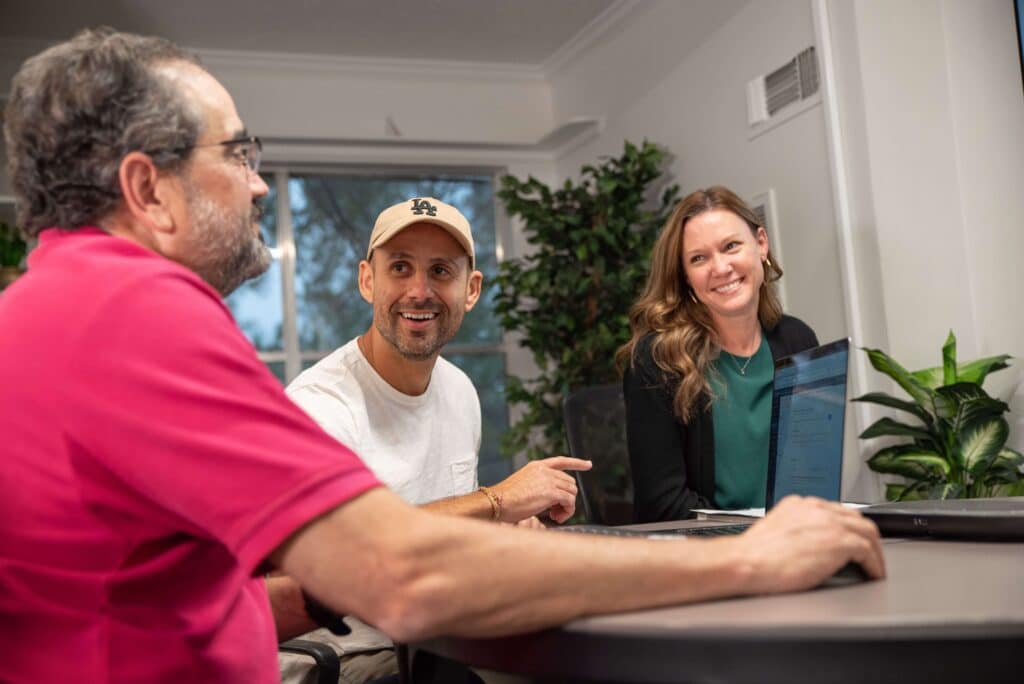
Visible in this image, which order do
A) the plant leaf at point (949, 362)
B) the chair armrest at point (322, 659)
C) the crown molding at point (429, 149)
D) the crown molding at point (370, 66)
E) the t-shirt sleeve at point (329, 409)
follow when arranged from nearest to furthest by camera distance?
1. the chair armrest at point (322, 659)
2. the t-shirt sleeve at point (329, 409)
3. the plant leaf at point (949, 362)
4. the crown molding at point (370, 66)
5. the crown molding at point (429, 149)

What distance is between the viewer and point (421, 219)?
6.94 ft

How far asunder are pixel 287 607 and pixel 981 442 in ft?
8.05

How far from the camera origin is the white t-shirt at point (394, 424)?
6.52 feet

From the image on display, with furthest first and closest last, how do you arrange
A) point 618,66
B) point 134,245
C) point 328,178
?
point 328,178 < point 618,66 < point 134,245

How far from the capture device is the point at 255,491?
811 millimetres

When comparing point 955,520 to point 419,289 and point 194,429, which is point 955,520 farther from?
point 419,289

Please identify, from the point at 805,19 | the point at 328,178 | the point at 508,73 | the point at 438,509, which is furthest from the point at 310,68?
the point at 438,509

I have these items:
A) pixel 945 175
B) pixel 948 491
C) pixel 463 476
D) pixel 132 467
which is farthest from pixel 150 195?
pixel 945 175

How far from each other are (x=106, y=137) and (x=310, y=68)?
5046mm

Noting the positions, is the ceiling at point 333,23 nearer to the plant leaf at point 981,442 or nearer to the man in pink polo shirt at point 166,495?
the plant leaf at point 981,442

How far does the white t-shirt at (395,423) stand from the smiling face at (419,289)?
0.30ft

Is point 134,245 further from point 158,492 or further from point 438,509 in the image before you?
point 438,509

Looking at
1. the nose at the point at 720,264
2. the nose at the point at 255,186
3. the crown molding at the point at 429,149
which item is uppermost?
the crown molding at the point at 429,149

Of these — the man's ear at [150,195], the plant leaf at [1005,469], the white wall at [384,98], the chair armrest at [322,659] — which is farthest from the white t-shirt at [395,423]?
the white wall at [384,98]
